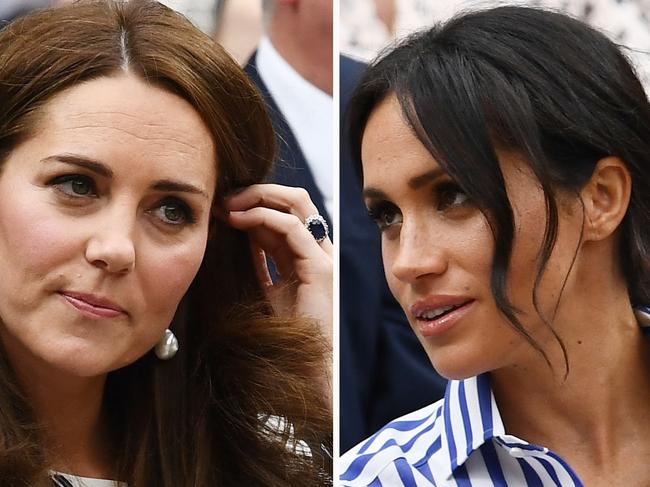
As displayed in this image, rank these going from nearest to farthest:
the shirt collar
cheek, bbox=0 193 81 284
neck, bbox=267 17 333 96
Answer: cheek, bbox=0 193 81 284 < the shirt collar < neck, bbox=267 17 333 96

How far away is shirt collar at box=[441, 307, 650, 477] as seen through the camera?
1231 mm

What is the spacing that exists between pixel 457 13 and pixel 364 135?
0.56 ft

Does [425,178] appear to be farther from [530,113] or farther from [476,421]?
[476,421]

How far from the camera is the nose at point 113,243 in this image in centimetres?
113

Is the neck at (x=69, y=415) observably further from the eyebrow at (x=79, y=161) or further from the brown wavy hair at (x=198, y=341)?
the eyebrow at (x=79, y=161)

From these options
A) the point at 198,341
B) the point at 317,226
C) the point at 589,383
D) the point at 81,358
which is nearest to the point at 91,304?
the point at 81,358

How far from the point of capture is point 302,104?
1.34m

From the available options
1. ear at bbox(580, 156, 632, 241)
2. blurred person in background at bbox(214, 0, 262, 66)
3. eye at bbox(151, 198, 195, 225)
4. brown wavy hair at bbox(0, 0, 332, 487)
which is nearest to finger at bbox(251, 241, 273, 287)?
brown wavy hair at bbox(0, 0, 332, 487)

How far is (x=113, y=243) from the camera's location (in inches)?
44.9

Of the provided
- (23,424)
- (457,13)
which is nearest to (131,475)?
(23,424)

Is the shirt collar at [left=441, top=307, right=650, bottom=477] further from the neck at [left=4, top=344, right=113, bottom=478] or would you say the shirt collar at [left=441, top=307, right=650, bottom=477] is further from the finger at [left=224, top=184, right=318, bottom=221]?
the neck at [left=4, top=344, right=113, bottom=478]

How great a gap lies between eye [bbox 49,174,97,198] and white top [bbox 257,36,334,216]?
0.28m

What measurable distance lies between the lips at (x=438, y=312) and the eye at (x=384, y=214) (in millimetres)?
95

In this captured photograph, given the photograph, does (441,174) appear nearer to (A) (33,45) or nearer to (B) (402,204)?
(B) (402,204)
